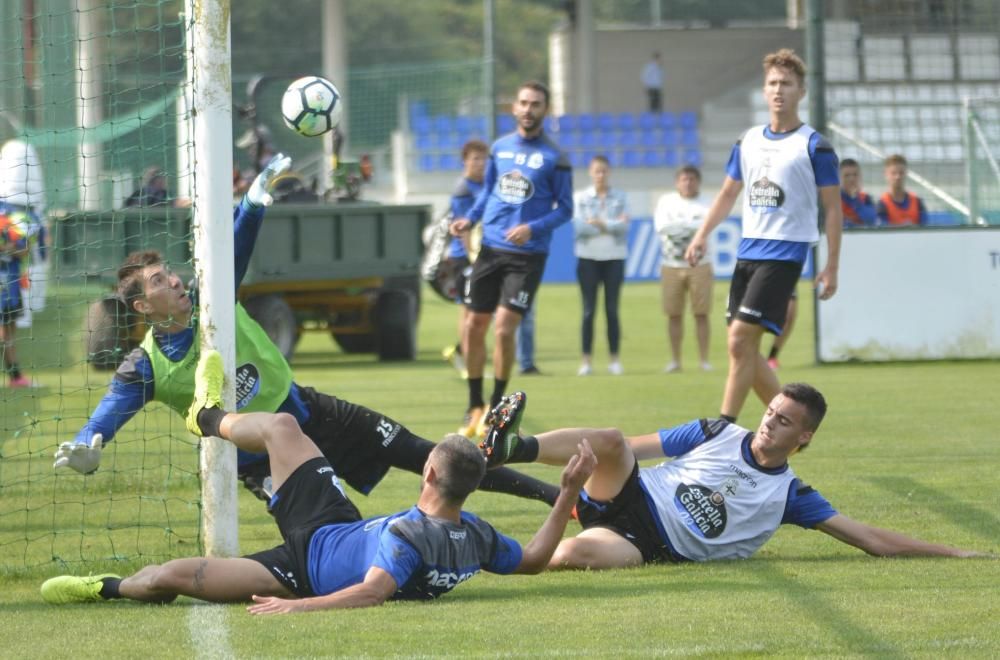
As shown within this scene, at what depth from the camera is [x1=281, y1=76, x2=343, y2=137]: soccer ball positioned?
7.58m

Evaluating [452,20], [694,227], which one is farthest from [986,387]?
[452,20]

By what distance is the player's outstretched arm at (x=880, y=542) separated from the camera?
21.1 feet

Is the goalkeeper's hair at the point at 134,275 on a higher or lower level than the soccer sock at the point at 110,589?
higher

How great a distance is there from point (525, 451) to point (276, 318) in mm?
9361

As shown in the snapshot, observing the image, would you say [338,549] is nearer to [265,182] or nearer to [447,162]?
[265,182]

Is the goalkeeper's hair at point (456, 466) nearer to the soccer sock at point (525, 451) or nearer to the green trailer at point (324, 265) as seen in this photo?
the soccer sock at point (525, 451)

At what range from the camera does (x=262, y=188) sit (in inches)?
265

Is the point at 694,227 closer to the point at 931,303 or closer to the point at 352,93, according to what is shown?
the point at 931,303

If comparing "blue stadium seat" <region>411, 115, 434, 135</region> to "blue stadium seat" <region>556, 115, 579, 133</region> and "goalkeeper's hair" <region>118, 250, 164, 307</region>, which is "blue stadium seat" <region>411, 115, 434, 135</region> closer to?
"blue stadium seat" <region>556, 115, 579, 133</region>

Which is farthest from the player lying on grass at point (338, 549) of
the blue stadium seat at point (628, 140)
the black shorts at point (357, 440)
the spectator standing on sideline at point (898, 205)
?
the blue stadium seat at point (628, 140)

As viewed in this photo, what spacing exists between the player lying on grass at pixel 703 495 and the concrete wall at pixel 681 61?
34568mm

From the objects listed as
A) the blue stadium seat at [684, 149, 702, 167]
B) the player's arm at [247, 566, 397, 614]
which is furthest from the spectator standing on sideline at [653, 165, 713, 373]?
the blue stadium seat at [684, 149, 702, 167]

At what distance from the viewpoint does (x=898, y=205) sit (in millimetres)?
15727

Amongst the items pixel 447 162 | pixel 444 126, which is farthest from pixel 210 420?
pixel 444 126
